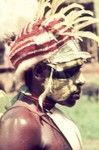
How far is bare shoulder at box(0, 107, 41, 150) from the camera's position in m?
4.27

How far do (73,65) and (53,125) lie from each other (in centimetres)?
42

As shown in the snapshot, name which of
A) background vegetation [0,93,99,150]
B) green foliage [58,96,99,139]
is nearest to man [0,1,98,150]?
background vegetation [0,93,99,150]

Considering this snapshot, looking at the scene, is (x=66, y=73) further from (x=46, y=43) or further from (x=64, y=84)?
(x=46, y=43)

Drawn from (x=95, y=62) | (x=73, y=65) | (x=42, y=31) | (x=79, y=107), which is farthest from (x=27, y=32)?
(x=95, y=62)

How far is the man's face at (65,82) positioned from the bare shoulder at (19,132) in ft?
1.09

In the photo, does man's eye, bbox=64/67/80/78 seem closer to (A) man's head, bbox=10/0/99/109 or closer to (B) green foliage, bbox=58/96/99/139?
(A) man's head, bbox=10/0/99/109

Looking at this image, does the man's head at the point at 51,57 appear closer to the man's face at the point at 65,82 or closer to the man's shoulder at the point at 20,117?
the man's face at the point at 65,82

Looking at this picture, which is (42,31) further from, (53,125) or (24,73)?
(53,125)

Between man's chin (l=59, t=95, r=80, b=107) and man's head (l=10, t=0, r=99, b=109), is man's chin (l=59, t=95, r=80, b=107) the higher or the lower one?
the lower one

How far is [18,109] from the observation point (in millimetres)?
4395

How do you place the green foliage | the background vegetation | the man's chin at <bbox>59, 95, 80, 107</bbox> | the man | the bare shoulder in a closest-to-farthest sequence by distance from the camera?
the bare shoulder
the man
the man's chin at <bbox>59, 95, 80, 107</bbox>
the background vegetation
the green foliage

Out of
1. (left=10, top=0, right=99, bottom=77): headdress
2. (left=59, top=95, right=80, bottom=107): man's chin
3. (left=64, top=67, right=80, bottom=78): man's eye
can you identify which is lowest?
(left=59, top=95, right=80, bottom=107): man's chin

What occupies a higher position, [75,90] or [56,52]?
[56,52]

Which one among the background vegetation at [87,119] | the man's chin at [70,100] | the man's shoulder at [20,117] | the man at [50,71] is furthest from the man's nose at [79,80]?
the background vegetation at [87,119]
